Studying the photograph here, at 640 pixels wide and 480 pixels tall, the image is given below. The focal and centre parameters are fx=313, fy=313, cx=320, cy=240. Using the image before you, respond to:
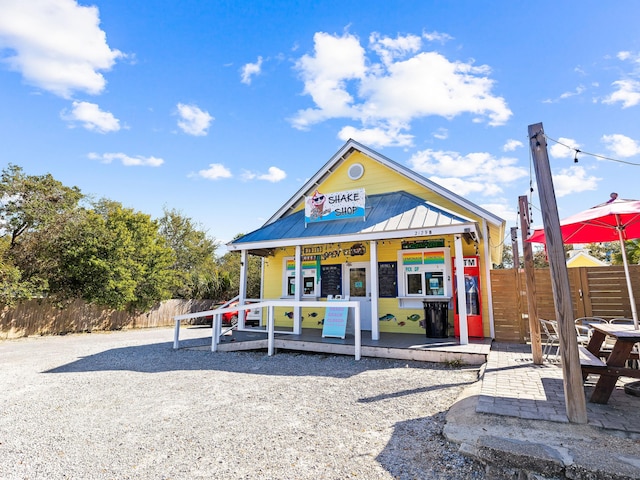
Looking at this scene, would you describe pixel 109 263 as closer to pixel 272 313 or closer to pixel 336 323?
pixel 272 313

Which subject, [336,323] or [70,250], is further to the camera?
[70,250]

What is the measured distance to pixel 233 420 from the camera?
12.9ft

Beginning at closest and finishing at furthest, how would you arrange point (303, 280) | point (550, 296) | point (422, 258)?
point (550, 296), point (422, 258), point (303, 280)

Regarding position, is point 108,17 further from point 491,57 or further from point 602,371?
point 602,371

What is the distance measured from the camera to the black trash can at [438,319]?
7938 mm

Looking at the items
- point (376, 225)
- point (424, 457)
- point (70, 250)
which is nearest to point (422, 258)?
point (376, 225)

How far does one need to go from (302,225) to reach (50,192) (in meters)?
13.5

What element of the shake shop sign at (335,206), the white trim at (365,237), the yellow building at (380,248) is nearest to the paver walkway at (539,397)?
the yellow building at (380,248)

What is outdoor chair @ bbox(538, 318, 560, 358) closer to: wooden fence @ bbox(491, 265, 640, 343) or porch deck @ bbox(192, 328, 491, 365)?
wooden fence @ bbox(491, 265, 640, 343)

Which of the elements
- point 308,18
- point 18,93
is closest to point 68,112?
point 18,93

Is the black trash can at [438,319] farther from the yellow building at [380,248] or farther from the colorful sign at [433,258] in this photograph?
the colorful sign at [433,258]

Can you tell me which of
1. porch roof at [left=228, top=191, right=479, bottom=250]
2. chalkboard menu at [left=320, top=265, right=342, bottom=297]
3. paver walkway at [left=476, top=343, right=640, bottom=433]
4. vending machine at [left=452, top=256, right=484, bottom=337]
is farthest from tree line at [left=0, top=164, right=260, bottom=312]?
paver walkway at [left=476, top=343, right=640, bottom=433]

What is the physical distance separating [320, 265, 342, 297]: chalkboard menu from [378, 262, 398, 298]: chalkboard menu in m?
1.37

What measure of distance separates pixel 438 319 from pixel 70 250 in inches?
636
